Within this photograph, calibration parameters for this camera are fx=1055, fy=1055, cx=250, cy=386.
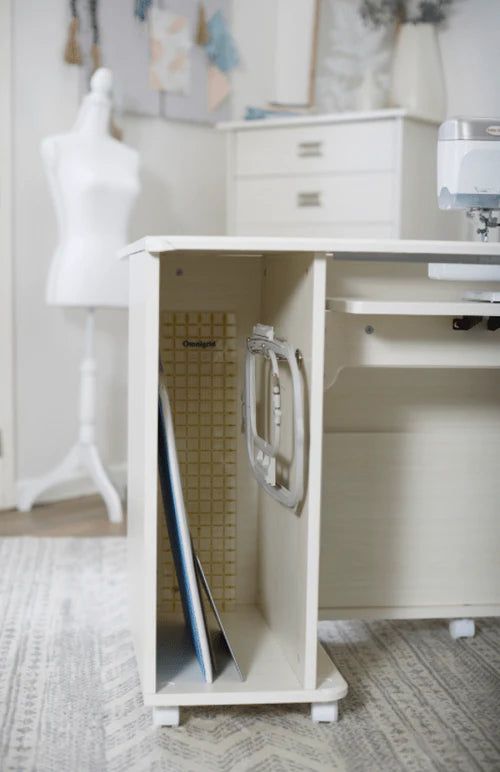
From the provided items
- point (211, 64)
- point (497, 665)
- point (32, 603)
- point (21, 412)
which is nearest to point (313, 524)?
point (497, 665)

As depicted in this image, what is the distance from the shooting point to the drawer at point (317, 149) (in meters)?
3.50

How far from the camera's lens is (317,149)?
3627 millimetres

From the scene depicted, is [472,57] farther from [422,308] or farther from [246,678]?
[246,678]

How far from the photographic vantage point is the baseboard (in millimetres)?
3826

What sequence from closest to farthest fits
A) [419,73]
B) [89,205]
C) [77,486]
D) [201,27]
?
[89,205] < [419,73] < [77,486] < [201,27]

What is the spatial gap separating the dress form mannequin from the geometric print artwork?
1263 millimetres

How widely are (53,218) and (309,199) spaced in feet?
2.98

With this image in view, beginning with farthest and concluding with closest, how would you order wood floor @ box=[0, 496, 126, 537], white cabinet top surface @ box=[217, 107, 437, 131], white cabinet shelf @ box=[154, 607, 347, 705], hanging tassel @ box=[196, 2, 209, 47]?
hanging tassel @ box=[196, 2, 209, 47], white cabinet top surface @ box=[217, 107, 437, 131], wood floor @ box=[0, 496, 126, 537], white cabinet shelf @ box=[154, 607, 347, 705]

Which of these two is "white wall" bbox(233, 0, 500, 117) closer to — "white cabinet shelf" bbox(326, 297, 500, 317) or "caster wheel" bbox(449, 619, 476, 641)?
"caster wheel" bbox(449, 619, 476, 641)

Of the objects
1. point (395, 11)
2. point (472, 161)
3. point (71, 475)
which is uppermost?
point (395, 11)

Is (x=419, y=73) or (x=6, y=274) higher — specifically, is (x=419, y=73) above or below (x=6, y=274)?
above

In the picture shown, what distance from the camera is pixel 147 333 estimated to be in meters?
1.73

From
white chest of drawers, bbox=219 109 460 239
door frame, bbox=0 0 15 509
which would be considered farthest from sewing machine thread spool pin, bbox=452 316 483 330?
door frame, bbox=0 0 15 509

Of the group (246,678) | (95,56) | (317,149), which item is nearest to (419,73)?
(317,149)
